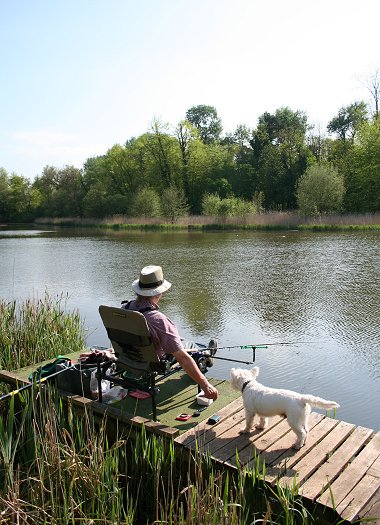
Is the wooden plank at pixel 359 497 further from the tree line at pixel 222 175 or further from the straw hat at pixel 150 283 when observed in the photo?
the tree line at pixel 222 175

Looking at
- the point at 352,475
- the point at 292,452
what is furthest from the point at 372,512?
the point at 292,452

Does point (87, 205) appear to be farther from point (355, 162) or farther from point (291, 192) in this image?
point (355, 162)

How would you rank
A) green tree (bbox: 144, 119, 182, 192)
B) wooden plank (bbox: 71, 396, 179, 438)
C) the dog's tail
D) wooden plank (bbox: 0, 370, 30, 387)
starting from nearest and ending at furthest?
the dog's tail → wooden plank (bbox: 71, 396, 179, 438) → wooden plank (bbox: 0, 370, 30, 387) → green tree (bbox: 144, 119, 182, 192)

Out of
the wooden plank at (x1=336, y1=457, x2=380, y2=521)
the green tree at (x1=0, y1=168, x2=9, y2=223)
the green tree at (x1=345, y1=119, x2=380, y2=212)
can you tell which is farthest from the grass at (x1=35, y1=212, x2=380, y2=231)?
the wooden plank at (x1=336, y1=457, x2=380, y2=521)

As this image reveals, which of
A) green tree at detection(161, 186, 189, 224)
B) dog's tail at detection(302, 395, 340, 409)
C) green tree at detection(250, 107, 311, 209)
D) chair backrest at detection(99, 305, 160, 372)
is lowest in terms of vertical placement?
dog's tail at detection(302, 395, 340, 409)

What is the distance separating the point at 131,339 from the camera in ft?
11.9

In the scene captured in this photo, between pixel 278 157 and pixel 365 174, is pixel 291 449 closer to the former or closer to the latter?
pixel 365 174

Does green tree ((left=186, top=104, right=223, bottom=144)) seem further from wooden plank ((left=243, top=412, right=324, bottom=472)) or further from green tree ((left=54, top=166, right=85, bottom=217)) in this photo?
wooden plank ((left=243, top=412, right=324, bottom=472))

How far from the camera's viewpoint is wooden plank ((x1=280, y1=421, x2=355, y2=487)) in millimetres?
2870

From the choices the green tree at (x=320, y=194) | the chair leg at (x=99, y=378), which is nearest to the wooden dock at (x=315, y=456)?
the chair leg at (x=99, y=378)

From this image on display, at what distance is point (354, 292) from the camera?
1063cm

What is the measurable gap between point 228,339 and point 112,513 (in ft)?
16.4

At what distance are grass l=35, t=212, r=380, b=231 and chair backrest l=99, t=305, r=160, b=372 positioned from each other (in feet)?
84.2

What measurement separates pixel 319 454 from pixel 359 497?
46 cm
